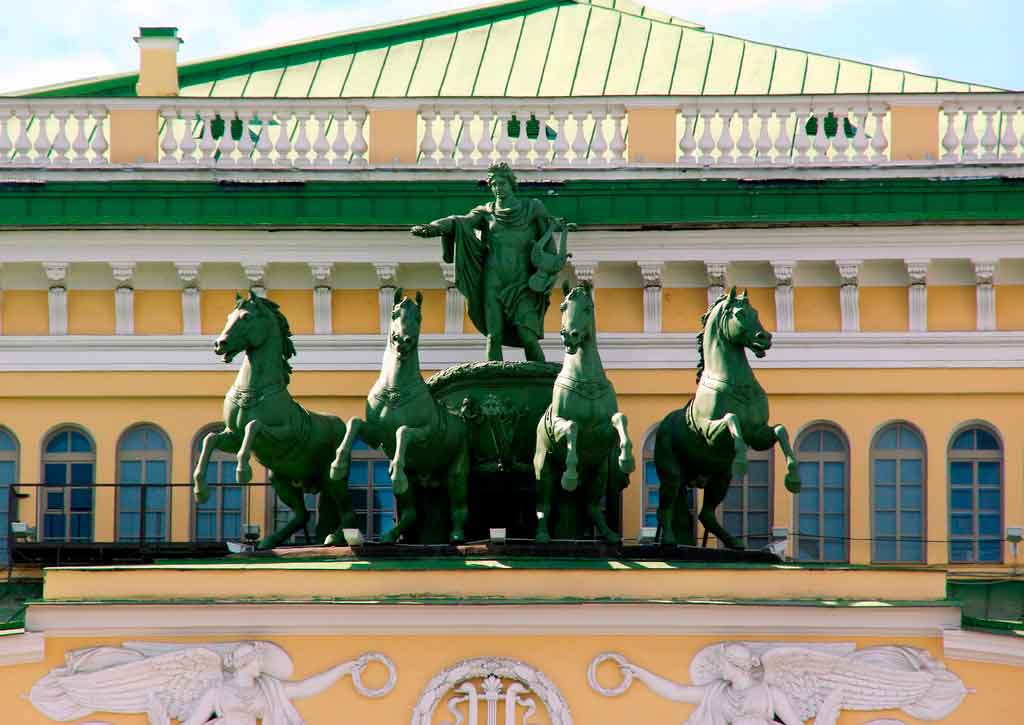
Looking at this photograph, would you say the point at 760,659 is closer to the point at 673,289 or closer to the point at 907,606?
the point at 907,606

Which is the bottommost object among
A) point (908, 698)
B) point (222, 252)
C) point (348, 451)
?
point (908, 698)

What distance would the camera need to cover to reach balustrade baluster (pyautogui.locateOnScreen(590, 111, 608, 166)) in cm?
3922

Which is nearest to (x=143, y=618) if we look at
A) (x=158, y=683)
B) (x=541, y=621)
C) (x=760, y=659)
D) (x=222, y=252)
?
(x=158, y=683)

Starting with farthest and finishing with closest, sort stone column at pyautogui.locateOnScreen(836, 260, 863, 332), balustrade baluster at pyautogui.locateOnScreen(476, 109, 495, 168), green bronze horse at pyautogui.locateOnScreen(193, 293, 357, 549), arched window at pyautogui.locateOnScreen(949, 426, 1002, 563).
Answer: balustrade baluster at pyautogui.locateOnScreen(476, 109, 495, 168), stone column at pyautogui.locateOnScreen(836, 260, 863, 332), arched window at pyautogui.locateOnScreen(949, 426, 1002, 563), green bronze horse at pyautogui.locateOnScreen(193, 293, 357, 549)

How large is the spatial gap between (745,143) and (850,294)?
6.69 feet

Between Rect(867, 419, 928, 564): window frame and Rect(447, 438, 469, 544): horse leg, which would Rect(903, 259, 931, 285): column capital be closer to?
Rect(867, 419, 928, 564): window frame

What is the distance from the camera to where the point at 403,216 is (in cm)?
3903

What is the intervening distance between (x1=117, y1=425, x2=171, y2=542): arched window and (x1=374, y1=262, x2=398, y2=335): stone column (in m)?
2.75

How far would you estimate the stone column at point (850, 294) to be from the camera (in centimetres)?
3875

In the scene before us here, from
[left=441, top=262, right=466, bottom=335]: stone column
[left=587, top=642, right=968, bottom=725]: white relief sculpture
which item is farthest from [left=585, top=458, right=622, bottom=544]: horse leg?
[left=441, top=262, right=466, bottom=335]: stone column

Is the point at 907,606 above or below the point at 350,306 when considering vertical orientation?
below

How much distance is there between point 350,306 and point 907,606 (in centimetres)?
1019

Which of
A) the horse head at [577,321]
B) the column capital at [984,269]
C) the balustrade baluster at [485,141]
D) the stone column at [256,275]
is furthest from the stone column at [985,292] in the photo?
the horse head at [577,321]

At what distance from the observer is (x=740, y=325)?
3206 cm
